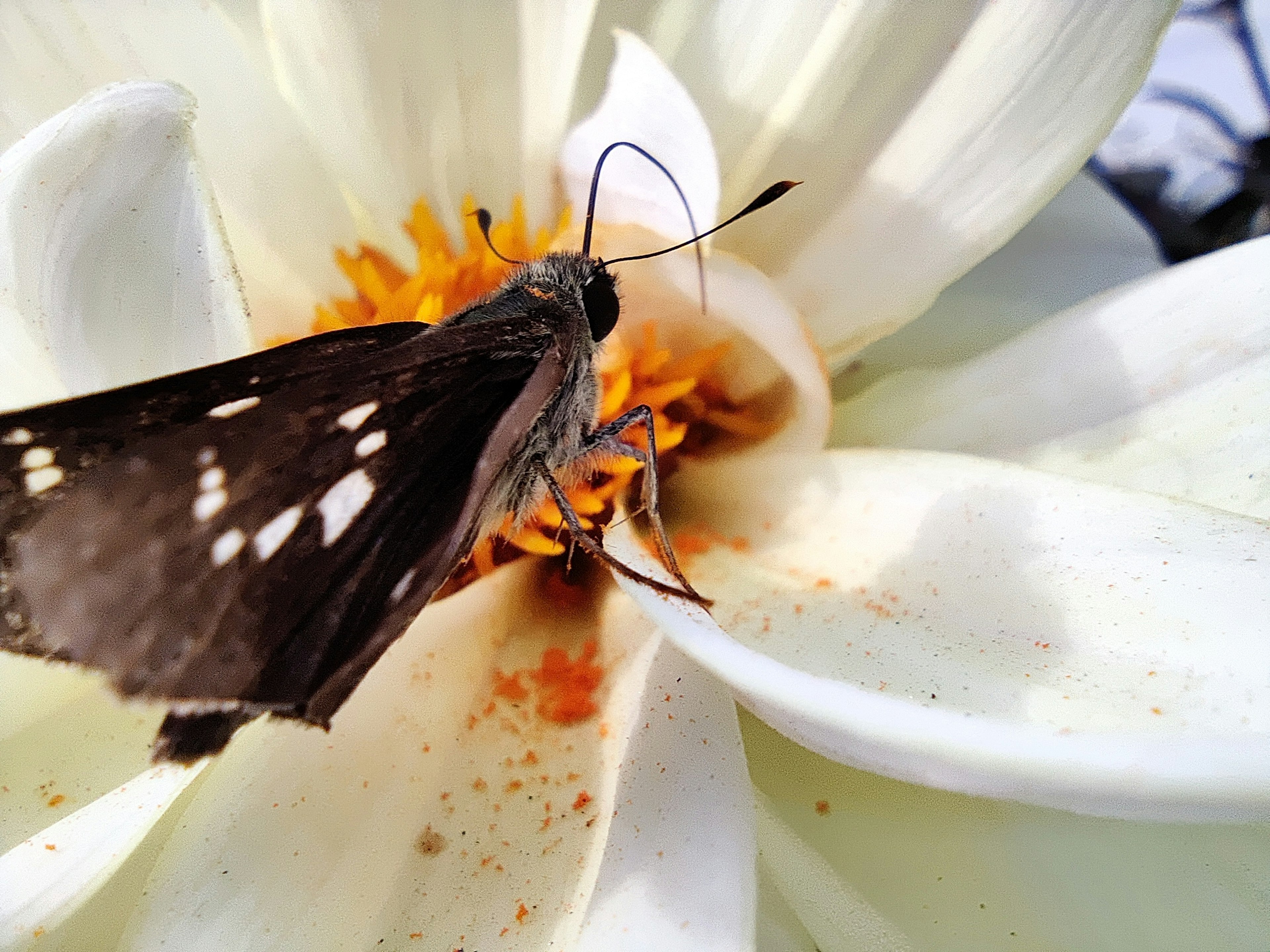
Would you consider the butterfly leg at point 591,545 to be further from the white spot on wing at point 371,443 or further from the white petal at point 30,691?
the white petal at point 30,691

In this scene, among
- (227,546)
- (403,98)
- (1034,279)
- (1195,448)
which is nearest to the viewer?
(227,546)

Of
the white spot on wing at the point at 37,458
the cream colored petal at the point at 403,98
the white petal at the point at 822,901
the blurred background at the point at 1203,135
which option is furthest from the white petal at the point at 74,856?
the blurred background at the point at 1203,135

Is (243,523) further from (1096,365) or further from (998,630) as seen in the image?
(1096,365)

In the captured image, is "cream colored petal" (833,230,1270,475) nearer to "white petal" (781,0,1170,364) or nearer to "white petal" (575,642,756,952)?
"white petal" (781,0,1170,364)

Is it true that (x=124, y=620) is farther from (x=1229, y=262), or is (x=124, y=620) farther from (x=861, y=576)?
(x=1229, y=262)

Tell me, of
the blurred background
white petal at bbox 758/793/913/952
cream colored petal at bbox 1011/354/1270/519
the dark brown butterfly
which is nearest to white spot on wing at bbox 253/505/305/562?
the dark brown butterfly

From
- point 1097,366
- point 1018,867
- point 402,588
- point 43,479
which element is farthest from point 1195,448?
point 43,479
